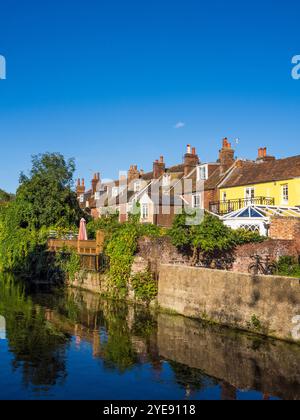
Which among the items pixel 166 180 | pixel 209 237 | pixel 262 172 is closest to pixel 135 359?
pixel 209 237

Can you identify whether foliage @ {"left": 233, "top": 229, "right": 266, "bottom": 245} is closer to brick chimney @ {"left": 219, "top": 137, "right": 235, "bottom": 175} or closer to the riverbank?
the riverbank

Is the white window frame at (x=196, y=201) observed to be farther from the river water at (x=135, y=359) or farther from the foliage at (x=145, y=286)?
the river water at (x=135, y=359)

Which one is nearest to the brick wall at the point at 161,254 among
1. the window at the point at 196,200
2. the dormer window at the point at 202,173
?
the window at the point at 196,200

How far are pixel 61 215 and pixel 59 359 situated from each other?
24.4m

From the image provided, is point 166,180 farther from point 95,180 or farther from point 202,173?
point 95,180

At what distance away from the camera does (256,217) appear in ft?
85.1

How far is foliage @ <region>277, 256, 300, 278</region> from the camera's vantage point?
18.4m

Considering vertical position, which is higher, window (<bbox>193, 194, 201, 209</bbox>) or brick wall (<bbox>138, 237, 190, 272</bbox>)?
window (<bbox>193, 194, 201, 209</bbox>)

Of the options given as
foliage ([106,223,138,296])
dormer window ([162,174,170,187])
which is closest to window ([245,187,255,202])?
dormer window ([162,174,170,187])

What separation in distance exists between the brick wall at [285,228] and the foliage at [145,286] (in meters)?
6.50

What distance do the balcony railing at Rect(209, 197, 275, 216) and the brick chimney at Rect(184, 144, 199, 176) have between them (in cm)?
733

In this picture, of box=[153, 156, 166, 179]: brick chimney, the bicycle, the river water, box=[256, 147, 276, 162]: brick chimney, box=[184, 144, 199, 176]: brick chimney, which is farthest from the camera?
box=[153, 156, 166, 179]: brick chimney

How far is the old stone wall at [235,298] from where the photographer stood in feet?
50.1
